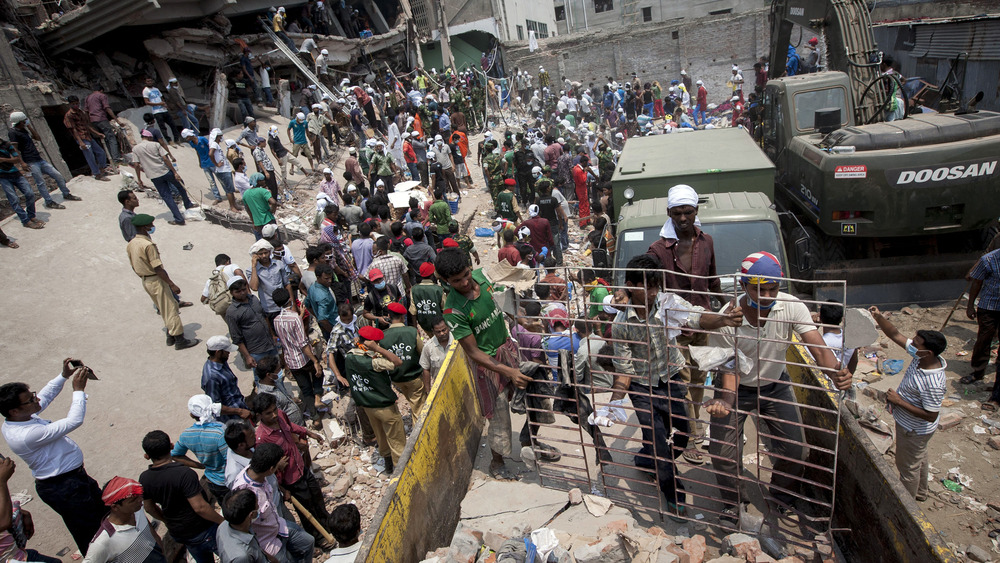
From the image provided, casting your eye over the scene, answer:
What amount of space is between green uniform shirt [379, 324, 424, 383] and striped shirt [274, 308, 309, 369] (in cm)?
110

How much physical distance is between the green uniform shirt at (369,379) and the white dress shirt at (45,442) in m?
1.94

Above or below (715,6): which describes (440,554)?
below

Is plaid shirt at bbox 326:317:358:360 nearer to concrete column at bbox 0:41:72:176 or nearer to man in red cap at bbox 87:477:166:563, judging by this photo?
man in red cap at bbox 87:477:166:563

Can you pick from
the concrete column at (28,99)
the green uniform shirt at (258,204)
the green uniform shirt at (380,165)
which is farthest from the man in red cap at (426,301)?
the concrete column at (28,99)

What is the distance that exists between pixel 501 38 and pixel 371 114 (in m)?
14.6

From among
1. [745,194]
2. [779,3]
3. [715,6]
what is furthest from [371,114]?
[715,6]

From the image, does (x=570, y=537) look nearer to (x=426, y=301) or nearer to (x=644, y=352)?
(x=644, y=352)

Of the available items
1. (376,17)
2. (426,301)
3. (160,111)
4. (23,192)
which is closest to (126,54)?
(160,111)

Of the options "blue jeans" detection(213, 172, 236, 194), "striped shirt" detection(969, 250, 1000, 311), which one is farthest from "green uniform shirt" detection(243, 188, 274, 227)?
"striped shirt" detection(969, 250, 1000, 311)

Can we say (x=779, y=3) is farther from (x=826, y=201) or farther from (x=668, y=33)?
(x=668, y=33)

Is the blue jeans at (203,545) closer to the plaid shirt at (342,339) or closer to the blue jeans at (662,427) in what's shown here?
the plaid shirt at (342,339)

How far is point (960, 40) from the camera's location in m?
13.2

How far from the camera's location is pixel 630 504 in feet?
11.6

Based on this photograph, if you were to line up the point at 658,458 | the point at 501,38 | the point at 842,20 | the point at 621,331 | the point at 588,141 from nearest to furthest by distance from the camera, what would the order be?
1. the point at 658,458
2. the point at 621,331
3. the point at 842,20
4. the point at 588,141
5. the point at 501,38
